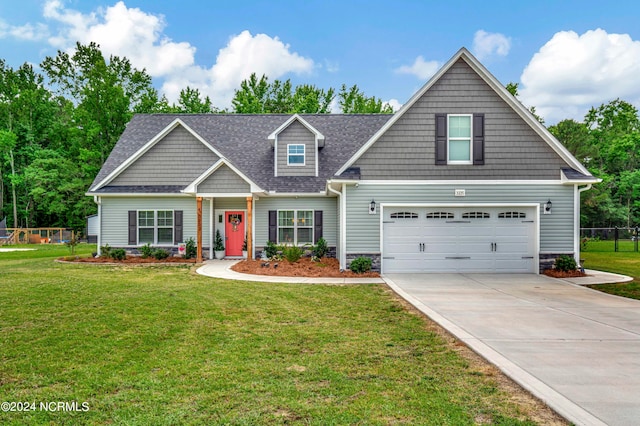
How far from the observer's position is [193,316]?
687 cm

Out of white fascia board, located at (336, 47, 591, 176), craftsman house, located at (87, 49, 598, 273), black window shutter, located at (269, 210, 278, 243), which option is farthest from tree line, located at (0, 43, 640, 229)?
craftsman house, located at (87, 49, 598, 273)

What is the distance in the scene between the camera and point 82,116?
104 feet

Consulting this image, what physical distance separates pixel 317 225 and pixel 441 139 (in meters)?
6.65

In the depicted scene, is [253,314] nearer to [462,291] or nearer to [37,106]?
[462,291]

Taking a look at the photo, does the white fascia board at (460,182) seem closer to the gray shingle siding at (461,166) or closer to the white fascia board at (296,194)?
the gray shingle siding at (461,166)

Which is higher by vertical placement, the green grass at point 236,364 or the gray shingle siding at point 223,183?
the gray shingle siding at point 223,183

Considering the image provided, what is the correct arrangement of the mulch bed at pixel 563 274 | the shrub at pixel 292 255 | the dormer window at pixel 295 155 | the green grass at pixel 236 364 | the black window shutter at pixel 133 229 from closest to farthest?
the green grass at pixel 236 364, the mulch bed at pixel 563 274, the shrub at pixel 292 255, the black window shutter at pixel 133 229, the dormer window at pixel 295 155

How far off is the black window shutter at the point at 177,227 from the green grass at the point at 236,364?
854cm

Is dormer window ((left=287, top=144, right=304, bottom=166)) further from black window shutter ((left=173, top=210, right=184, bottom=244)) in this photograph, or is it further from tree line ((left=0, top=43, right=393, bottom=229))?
tree line ((left=0, top=43, right=393, bottom=229))

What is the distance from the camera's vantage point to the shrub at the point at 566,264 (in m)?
12.3

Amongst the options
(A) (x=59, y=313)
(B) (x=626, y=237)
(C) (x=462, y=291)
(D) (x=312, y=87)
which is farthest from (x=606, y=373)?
(B) (x=626, y=237)

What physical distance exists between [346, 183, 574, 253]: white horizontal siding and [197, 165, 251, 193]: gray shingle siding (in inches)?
194

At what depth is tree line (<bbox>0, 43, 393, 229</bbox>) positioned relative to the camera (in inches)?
1276

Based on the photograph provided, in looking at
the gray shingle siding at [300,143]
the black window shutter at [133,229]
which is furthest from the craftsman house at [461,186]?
the black window shutter at [133,229]
